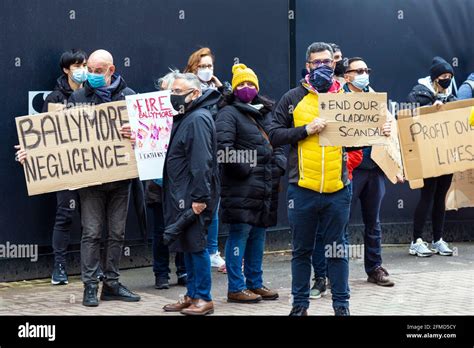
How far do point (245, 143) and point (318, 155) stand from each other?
59.1 inches

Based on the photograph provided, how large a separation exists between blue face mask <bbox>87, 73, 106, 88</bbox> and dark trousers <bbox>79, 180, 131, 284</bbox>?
0.89 meters

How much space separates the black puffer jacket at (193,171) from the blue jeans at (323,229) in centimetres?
78

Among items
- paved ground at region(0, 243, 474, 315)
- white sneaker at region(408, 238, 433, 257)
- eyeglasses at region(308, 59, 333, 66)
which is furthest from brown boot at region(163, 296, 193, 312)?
white sneaker at region(408, 238, 433, 257)

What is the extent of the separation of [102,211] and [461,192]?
5096 millimetres

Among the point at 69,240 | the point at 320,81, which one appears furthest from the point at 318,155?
the point at 69,240

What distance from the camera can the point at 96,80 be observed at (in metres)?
10.4

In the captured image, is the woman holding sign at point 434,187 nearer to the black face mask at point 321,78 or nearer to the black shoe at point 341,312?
the black face mask at point 321,78

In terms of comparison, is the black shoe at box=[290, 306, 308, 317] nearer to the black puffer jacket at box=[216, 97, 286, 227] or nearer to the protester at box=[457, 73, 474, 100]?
the black puffer jacket at box=[216, 97, 286, 227]

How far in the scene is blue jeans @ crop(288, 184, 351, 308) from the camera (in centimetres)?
905

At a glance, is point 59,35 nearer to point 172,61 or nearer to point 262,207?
point 172,61

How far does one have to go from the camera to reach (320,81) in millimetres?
9188

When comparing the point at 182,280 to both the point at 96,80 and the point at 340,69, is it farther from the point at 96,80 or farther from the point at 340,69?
the point at 340,69

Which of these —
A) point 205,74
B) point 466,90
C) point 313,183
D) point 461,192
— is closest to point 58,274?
point 205,74

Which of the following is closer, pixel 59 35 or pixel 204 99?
pixel 204 99
